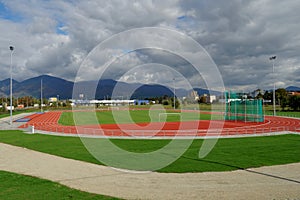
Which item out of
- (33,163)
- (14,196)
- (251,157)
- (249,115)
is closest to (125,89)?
(33,163)

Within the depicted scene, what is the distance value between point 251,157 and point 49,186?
10685 mm

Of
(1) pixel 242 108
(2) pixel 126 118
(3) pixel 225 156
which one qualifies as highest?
(1) pixel 242 108

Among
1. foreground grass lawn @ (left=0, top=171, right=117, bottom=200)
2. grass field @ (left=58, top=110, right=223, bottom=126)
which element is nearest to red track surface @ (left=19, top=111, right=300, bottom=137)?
grass field @ (left=58, top=110, right=223, bottom=126)

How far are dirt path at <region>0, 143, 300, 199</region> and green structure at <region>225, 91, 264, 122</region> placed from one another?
33.3m

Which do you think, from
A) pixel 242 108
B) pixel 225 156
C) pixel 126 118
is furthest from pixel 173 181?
pixel 126 118

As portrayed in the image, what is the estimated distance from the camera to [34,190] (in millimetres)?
9570

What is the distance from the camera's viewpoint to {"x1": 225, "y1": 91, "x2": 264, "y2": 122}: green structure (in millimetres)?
45312

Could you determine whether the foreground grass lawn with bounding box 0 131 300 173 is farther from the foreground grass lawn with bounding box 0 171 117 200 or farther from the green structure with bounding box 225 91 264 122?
the green structure with bounding box 225 91 264 122

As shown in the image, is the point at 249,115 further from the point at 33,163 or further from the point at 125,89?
the point at 33,163

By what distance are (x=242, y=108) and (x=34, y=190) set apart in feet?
140

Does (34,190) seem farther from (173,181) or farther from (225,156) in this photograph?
(225,156)

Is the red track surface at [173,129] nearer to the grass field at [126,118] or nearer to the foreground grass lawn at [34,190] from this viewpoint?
the grass field at [126,118]

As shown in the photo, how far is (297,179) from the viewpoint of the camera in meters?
11.0

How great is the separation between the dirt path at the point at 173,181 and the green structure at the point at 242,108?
33275 millimetres
